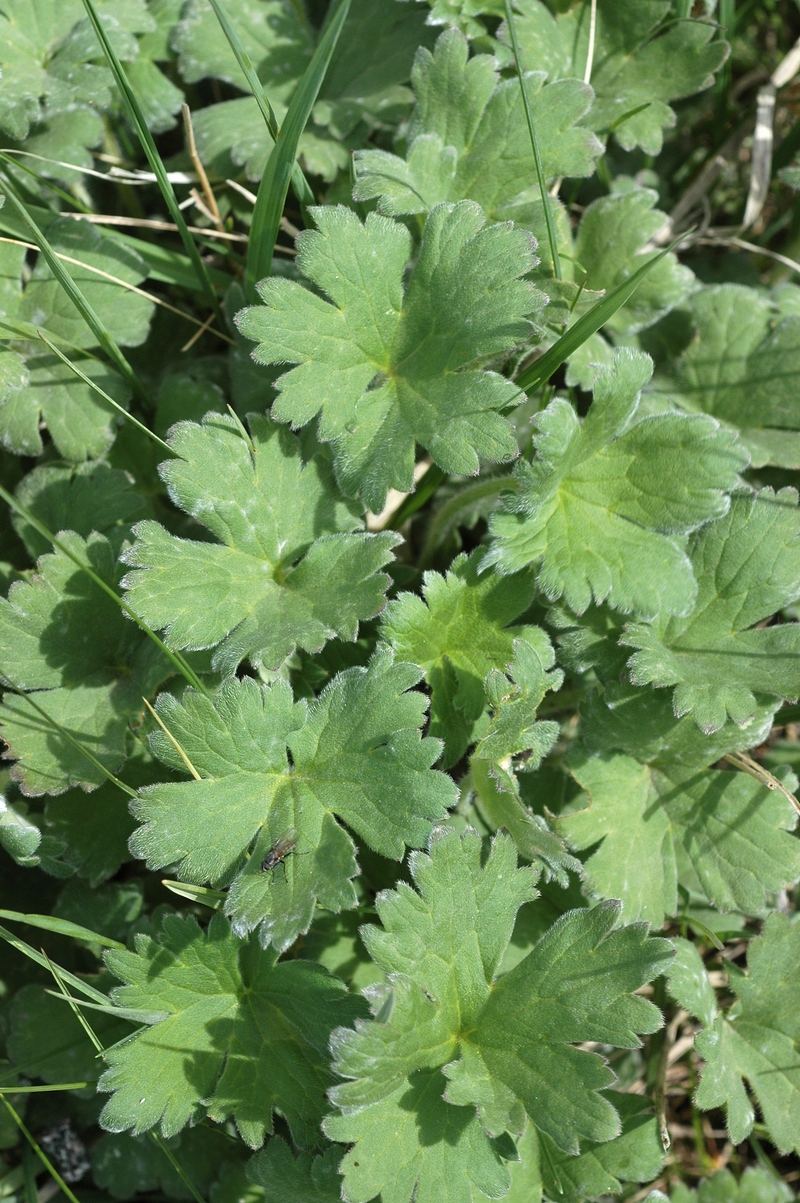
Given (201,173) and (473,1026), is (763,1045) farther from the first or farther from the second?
(201,173)

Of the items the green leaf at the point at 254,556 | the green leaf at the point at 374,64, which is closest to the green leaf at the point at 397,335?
the green leaf at the point at 254,556

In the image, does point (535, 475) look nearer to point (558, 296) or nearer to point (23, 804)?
point (558, 296)

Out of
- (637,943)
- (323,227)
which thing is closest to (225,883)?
(637,943)

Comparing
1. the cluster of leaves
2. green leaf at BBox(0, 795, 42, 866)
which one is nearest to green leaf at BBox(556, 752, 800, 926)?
the cluster of leaves

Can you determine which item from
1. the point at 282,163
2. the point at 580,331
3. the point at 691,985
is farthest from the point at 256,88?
the point at 691,985

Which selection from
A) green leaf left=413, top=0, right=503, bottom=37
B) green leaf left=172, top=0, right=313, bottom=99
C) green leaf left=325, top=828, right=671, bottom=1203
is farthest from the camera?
green leaf left=172, top=0, right=313, bottom=99

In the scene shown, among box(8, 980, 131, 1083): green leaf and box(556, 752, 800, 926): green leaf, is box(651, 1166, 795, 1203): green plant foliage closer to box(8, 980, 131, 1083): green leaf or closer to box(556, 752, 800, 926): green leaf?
box(556, 752, 800, 926): green leaf

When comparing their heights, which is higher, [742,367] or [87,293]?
[87,293]
